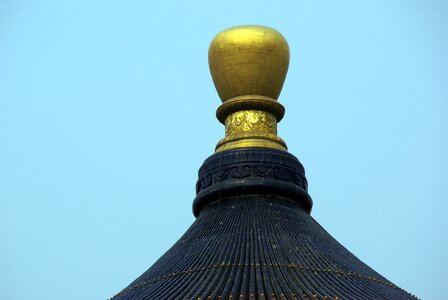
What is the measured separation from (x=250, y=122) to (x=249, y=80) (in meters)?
0.88

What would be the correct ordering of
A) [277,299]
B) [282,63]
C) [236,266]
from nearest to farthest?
1. [277,299]
2. [236,266]
3. [282,63]

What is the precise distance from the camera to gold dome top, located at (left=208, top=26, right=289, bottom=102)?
21906 millimetres

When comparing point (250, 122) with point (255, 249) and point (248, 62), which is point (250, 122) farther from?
point (255, 249)

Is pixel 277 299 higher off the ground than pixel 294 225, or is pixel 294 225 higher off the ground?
pixel 294 225

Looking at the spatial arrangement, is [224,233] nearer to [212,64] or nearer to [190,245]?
[190,245]

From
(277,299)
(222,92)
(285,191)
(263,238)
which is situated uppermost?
(222,92)

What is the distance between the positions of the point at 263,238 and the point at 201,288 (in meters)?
2.04

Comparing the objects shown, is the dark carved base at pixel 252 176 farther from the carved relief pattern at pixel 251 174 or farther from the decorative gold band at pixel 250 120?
the decorative gold band at pixel 250 120

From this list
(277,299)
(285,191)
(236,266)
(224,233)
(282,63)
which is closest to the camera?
(277,299)

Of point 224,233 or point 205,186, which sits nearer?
point 224,233

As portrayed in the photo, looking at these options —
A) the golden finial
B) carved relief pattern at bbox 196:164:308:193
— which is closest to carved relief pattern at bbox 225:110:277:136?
the golden finial

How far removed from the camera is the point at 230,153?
21188 mm

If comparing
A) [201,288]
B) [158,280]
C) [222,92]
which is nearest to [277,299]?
[201,288]

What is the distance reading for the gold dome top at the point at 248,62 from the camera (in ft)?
71.9
